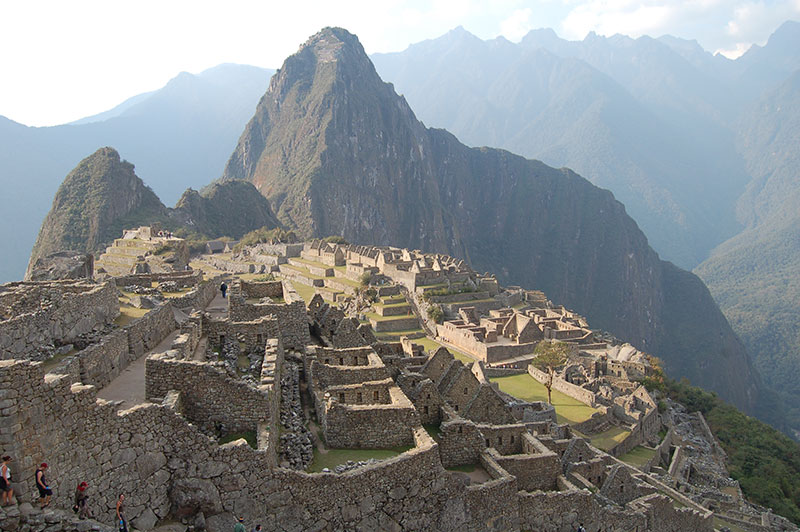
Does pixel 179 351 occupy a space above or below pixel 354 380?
above

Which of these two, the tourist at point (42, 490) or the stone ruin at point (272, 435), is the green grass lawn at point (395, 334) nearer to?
the stone ruin at point (272, 435)

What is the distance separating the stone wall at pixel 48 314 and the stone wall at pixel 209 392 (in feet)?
8.08

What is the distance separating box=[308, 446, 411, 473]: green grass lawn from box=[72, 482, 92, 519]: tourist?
375cm

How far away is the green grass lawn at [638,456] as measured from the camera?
99.2 ft

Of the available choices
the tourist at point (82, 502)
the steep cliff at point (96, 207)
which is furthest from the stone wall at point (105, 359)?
the steep cliff at point (96, 207)

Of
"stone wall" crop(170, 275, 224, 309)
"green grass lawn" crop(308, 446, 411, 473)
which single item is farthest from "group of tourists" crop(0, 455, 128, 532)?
"stone wall" crop(170, 275, 224, 309)

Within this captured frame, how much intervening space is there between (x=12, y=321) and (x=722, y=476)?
35744 mm

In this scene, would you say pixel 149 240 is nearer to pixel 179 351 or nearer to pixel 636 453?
pixel 636 453

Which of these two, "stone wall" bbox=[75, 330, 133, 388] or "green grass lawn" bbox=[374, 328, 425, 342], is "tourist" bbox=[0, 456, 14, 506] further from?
"green grass lawn" bbox=[374, 328, 425, 342]

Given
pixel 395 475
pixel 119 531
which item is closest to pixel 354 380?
pixel 395 475

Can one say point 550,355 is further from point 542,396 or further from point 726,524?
point 726,524

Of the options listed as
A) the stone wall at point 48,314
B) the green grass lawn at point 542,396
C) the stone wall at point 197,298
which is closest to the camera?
the stone wall at point 48,314

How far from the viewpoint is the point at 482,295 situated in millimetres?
73250

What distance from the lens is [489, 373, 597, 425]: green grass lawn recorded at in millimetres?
33469
